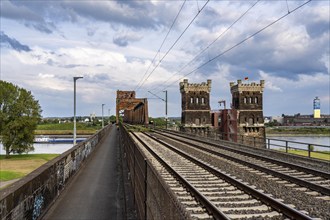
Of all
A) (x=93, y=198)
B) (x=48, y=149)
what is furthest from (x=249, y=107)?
(x=93, y=198)

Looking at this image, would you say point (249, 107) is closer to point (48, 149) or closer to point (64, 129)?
point (48, 149)

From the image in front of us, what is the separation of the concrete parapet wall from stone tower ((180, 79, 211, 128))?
64.4 m

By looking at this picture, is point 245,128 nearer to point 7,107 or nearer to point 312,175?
point 7,107

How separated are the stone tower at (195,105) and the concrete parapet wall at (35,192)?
6441 cm

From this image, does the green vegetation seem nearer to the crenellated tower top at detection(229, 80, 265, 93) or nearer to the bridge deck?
the crenellated tower top at detection(229, 80, 265, 93)

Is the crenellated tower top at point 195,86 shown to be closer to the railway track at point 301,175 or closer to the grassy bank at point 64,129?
the railway track at point 301,175

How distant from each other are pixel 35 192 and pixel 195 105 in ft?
230

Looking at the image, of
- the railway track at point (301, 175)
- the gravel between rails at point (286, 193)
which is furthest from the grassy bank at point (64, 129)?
the gravel between rails at point (286, 193)

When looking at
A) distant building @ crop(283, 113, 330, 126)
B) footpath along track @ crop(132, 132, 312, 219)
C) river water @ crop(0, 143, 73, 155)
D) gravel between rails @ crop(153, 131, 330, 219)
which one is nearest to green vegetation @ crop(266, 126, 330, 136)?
distant building @ crop(283, 113, 330, 126)

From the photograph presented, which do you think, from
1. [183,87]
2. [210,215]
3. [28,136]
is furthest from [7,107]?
[210,215]

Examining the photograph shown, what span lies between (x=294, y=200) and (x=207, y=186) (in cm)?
265

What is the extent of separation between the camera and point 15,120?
70000 millimetres

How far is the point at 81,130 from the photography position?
14925 centimetres

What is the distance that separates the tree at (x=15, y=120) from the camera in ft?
227
